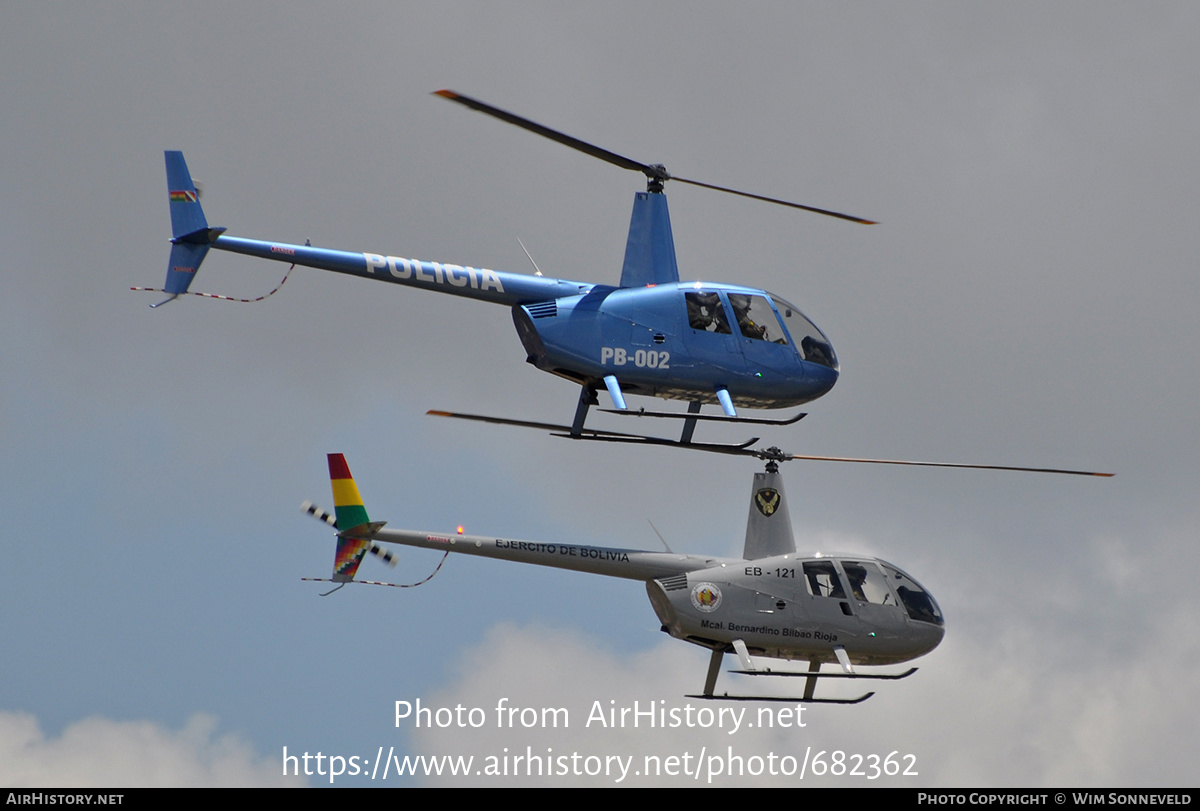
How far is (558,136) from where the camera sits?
32.0 m

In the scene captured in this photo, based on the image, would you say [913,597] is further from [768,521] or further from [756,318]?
[756,318]

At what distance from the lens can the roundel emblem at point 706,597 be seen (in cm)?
3559

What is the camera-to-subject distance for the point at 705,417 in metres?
34.8

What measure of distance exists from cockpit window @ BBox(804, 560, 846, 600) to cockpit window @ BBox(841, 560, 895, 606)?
278mm

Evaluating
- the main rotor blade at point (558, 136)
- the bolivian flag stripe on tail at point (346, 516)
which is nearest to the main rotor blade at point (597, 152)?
the main rotor blade at point (558, 136)

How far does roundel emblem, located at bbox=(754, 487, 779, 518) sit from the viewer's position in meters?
37.8

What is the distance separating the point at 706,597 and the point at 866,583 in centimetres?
335

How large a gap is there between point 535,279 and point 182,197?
6.85 meters

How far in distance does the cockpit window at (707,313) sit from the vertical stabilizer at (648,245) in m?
0.88

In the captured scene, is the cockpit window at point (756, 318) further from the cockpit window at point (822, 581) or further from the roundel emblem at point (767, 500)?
the cockpit window at point (822, 581)

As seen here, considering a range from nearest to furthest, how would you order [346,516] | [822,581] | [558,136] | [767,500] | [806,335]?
[558,136] → [822,581] → [806,335] → [767,500] → [346,516]

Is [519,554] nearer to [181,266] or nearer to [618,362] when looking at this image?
[618,362]

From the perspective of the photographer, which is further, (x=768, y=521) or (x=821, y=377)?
(x=768, y=521)

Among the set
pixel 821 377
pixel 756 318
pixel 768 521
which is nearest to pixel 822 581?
pixel 768 521
